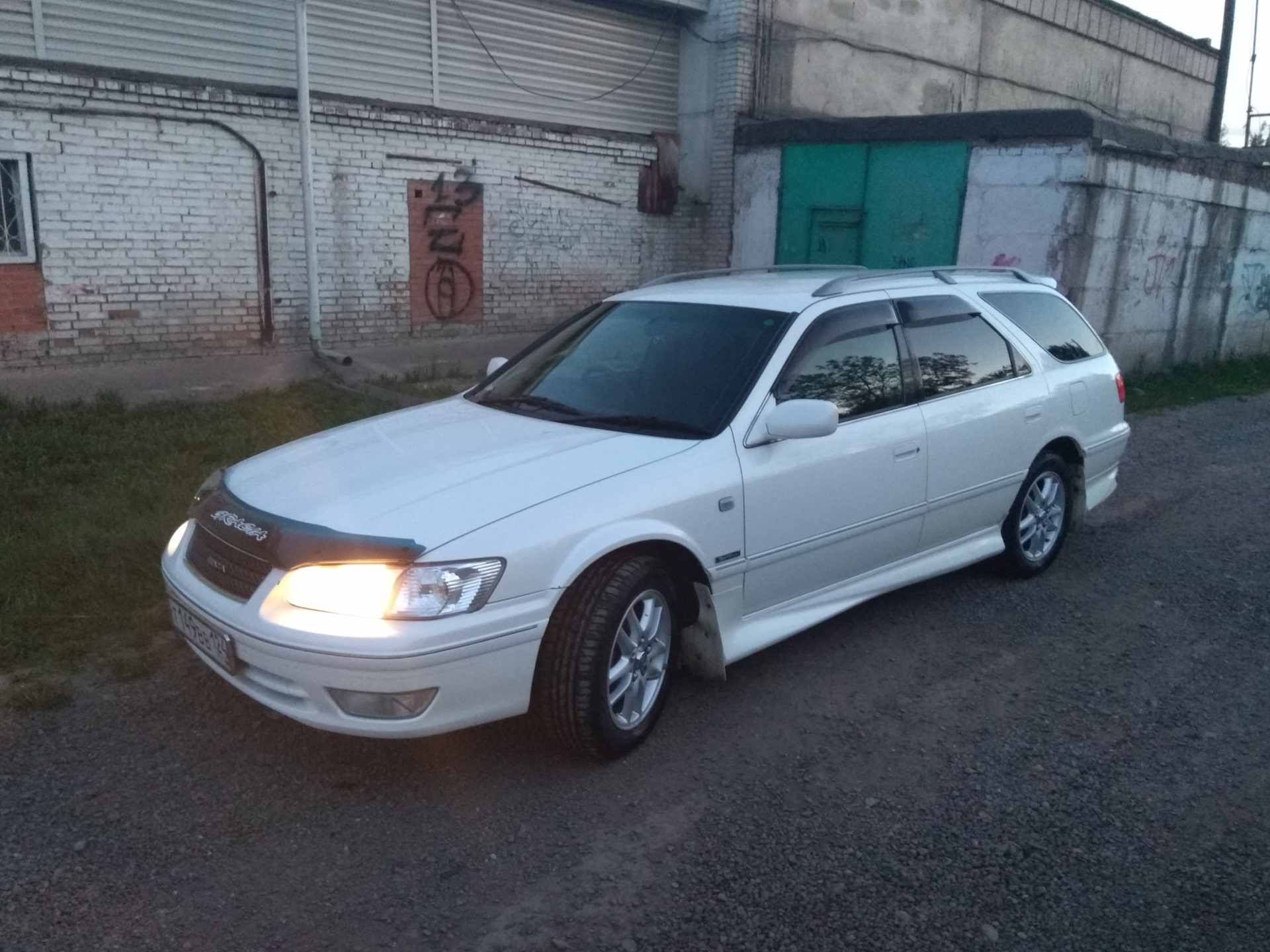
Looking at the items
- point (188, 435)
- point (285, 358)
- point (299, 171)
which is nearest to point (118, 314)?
point (285, 358)

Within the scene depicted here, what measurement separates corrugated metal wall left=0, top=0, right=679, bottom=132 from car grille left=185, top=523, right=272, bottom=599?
26.8ft

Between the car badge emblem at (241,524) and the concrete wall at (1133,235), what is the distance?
971cm

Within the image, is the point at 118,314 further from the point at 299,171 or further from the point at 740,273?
the point at 740,273

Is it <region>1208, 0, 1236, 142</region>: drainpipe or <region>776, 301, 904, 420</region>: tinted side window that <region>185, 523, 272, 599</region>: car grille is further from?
<region>1208, 0, 1236, 142</region>: drainpipe

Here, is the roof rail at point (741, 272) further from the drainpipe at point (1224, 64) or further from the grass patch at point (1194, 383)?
the drainpipe at point (1224, 64)

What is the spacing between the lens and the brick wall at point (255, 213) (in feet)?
32.7

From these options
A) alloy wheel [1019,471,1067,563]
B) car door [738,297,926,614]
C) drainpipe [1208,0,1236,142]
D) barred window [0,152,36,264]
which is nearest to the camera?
car door [738,297,926,614]

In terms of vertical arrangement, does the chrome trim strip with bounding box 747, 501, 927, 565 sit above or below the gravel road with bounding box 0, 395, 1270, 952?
above

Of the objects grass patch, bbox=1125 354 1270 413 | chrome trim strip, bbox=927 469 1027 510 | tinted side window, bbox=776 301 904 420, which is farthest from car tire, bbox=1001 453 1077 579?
grass patch, bbox=1125 354 1270 413

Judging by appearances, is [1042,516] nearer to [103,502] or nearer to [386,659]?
[386,659]

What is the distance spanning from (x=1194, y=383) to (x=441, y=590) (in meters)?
12.5

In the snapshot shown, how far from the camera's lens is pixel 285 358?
37.8 feet

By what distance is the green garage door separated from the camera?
12.5 meters

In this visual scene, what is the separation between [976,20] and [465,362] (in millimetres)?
11333
